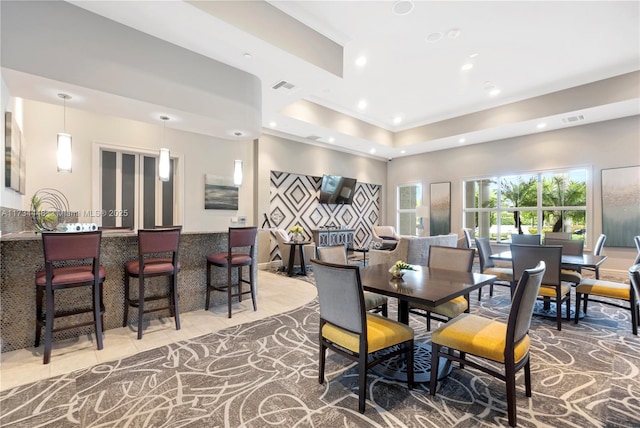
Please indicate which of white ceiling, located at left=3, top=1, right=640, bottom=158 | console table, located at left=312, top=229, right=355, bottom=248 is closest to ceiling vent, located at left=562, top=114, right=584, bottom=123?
white ceiling, located at left=3, top=1, right=640, bottom=158

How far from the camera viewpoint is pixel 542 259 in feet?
10.8

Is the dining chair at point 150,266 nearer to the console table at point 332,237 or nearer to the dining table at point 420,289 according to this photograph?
the dining table at point 420,289

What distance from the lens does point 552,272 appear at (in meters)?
3.28

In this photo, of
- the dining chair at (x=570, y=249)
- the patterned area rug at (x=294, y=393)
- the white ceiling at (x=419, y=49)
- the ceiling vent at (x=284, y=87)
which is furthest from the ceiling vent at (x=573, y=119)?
the ceiling vent at (x=284, y=87)

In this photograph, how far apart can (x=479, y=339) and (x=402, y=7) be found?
354cm

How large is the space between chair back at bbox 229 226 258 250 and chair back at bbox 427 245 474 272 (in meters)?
2.28

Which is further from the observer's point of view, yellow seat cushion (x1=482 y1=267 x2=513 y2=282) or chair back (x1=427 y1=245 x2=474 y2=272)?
yellow seat cushion (x1=482 y1=267 x2=513 y2=282)

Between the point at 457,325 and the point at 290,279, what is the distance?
4.14 metres

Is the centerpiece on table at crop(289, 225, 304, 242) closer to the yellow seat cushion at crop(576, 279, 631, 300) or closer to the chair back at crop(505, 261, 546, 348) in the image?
the yellow seat cushion at crop(576, 279, 631, 300)

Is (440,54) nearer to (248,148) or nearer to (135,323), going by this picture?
(248,148)

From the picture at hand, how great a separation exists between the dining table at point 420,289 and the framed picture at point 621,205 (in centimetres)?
566

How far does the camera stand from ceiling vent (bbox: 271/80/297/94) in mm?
4323

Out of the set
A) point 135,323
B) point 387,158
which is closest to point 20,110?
point 135,323

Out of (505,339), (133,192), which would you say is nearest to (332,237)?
(133,192)
